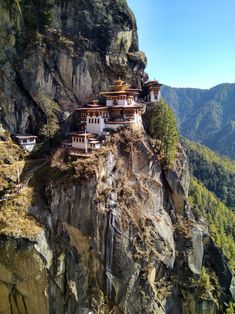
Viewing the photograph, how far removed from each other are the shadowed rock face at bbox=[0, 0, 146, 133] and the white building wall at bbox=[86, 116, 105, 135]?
6.63 meters

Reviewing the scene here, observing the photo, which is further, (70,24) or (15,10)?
(70,24)

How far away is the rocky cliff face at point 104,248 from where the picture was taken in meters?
37.8

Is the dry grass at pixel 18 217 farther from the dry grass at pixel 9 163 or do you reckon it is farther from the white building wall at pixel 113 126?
the white building wall at pixel 113 126

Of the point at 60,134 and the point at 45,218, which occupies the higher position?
the point at 60,134

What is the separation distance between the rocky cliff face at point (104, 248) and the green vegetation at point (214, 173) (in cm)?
9487

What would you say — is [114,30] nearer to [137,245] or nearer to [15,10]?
[15,10]

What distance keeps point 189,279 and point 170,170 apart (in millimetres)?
15325

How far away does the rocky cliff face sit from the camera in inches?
1486

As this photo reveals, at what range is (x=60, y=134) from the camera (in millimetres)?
52594

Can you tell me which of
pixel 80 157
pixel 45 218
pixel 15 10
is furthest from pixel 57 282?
pixel 15 10

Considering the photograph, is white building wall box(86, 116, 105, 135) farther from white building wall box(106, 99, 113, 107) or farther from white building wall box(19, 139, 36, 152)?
white building wall box(19, 139, 36, 152)

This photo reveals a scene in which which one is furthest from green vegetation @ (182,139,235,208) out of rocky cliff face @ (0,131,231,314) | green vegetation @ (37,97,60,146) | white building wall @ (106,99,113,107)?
green vegetation @ (37,97,60,146)

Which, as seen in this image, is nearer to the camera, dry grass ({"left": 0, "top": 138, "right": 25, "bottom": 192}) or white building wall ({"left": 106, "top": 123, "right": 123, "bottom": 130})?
dry grass ({"left": 0, "top": 138, "right": 25, "bottom": 192})

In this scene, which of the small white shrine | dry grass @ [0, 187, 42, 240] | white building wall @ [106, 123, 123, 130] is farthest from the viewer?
the small white shrine
